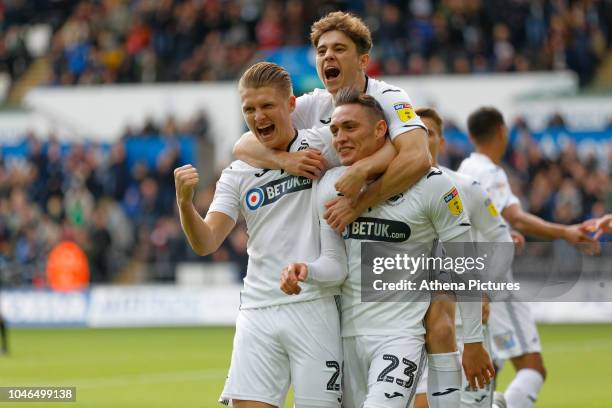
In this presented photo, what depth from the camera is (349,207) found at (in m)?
6.20

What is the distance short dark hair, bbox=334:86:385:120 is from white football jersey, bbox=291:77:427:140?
100 millimetres

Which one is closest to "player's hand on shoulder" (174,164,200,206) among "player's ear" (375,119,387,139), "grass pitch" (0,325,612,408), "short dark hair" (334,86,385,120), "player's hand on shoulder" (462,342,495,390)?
"short dark hair" (334,86,385,120)

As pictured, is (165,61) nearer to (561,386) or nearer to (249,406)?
(561,386)

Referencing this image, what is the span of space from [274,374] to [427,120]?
251cm

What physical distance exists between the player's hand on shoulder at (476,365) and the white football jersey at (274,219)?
2.62 ft

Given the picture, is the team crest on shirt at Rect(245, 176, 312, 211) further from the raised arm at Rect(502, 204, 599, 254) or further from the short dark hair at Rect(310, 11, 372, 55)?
the raised arm at Rect(502, 204, 599, 254)

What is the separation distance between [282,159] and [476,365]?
1523mm

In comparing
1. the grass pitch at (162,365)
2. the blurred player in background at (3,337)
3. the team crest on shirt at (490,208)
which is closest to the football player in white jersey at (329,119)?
the team crest on shirt at (490,208)

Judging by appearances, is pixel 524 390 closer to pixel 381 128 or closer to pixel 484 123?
pixel 484 123

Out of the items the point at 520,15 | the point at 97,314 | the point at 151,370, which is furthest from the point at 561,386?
the point at 520,15

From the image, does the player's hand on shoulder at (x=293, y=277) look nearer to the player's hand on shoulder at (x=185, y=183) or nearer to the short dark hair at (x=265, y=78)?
the player's hand on shoulder at (x=185, y=183)

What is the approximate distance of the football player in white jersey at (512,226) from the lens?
8.93 m

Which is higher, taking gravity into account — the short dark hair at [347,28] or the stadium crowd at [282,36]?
the stadium crowd at [282,36]

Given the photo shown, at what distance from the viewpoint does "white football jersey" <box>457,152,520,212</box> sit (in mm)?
9094
